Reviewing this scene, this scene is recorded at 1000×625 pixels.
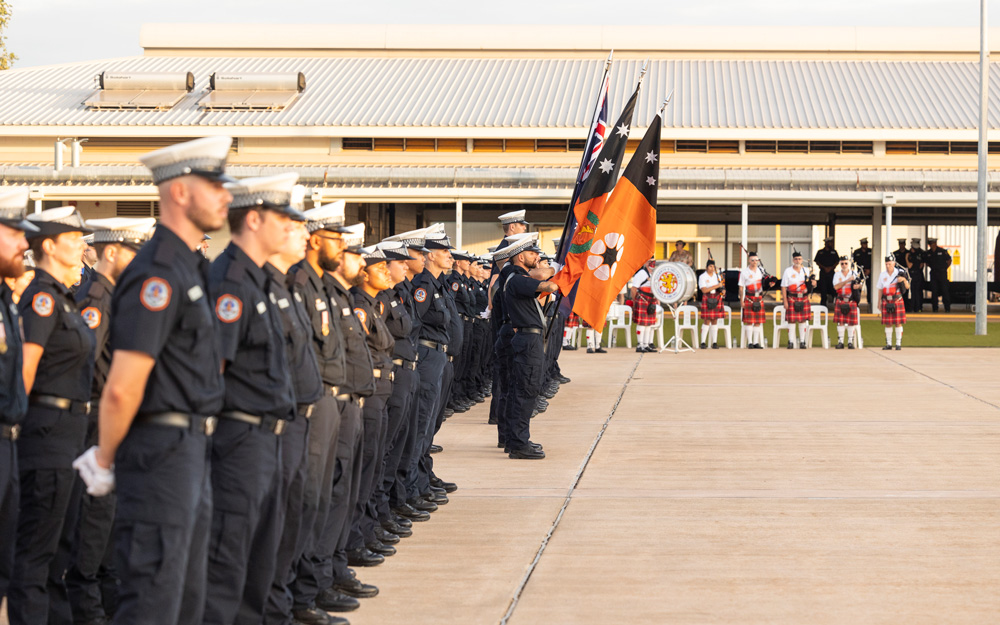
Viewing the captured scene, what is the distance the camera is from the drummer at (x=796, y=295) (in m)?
22.9

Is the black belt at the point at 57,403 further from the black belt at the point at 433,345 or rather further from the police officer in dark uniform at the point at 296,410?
the black belt at the point at 433,345

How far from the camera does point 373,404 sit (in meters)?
6.73

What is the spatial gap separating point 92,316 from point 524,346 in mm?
5335

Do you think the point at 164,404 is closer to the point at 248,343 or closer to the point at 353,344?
the point at 248,343

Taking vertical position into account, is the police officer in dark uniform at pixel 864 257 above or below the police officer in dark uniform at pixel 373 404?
above

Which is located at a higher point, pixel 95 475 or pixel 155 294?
pixel 155 294

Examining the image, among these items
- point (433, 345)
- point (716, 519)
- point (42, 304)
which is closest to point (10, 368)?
point (42, 304)

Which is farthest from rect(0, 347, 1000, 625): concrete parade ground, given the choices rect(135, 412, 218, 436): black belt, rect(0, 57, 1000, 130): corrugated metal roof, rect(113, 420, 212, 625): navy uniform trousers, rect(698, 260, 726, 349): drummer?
rect(0, 57, 1000, 130): corrugated metal roof

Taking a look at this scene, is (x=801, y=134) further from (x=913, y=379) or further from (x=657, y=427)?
(x=657, y=427)

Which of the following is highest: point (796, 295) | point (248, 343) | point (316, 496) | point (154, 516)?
point (796, 295)

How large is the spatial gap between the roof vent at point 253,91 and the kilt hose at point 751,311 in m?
18.5

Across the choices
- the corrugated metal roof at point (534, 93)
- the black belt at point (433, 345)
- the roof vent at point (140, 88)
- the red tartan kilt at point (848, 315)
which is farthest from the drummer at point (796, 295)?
the roof vent at point (140, 88)

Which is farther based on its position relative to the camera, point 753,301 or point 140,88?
point 140,88

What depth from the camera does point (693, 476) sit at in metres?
9.54
